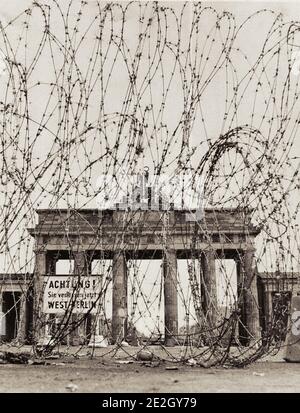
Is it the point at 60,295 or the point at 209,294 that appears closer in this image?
the point at 209,294

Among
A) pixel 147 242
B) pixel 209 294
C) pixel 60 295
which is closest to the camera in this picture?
pixel 209 294

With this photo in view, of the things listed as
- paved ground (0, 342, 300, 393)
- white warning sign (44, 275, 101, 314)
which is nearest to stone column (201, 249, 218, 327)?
paved ground (0, 342, 300, 393)

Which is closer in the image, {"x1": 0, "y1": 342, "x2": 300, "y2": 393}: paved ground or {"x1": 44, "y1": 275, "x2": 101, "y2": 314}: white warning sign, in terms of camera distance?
{"x1": 0, "y1": 342, "x2": 300, "y2": 393}: paved ground

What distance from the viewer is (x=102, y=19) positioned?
30.2 feet

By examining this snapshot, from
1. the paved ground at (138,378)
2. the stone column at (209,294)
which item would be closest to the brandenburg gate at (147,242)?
the stone column at (209,294)

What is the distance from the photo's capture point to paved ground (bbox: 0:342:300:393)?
23.7 feet

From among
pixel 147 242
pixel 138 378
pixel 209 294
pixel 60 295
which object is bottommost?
pixel 138 378

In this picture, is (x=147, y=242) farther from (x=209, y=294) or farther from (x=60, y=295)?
(x=209, y=294)

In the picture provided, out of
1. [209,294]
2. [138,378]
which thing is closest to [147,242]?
[209,294]

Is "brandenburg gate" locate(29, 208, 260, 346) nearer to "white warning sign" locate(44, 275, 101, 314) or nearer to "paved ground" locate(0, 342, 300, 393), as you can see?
"white warning sign" locate(44, 275, 101, 314)

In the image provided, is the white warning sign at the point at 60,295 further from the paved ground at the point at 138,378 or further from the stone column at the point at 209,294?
the stone column at the point at 209,294

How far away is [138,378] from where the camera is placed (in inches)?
329

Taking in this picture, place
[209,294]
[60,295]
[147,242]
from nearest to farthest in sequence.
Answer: [209,294], [60,295], [147,242]

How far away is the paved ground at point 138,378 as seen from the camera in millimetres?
7223
